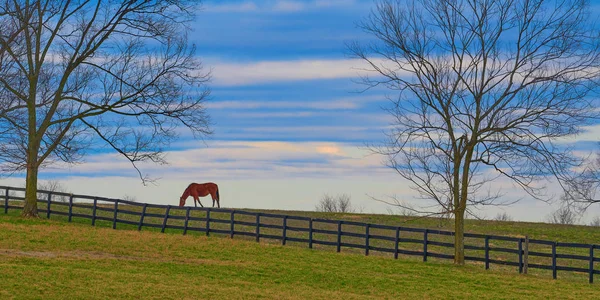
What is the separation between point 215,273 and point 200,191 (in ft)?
88.3

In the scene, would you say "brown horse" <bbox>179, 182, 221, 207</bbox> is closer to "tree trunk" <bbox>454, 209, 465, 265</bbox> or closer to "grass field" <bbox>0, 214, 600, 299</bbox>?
"grass field" <bbox>0, 214, 600, 299</bbox>

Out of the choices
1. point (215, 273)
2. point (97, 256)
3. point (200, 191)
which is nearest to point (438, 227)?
point (200, 191)

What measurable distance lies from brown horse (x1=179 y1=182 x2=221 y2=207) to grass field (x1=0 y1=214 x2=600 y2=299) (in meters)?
17.3

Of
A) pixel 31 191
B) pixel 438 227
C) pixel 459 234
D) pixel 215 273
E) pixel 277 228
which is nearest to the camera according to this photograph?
pixel 215 273

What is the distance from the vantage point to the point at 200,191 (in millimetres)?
48594

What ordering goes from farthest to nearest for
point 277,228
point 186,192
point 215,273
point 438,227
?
point 186,192 → point 438,227 → point 277,228 → point 215,273

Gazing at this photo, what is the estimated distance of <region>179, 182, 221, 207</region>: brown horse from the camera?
158 feet

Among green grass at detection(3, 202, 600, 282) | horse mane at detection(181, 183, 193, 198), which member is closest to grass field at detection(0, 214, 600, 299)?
green grass at detection(3, 202, 600, 282)

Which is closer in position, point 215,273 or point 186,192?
point 215,273

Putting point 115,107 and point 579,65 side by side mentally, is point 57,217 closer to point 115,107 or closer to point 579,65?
point 115,107

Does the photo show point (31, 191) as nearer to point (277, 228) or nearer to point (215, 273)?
point (277, 228)

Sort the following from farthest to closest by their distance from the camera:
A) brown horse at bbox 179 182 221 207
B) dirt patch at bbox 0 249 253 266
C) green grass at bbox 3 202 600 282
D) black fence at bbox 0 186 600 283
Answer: brown horse at bbox 179 182 221 207, green grass at bbox 3 202 600 282, black fence at bbox 0 186 600 283, dirt patch at bbox 0 249 253 266

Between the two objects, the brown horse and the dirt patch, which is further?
the brown horse

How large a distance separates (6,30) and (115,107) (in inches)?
242
